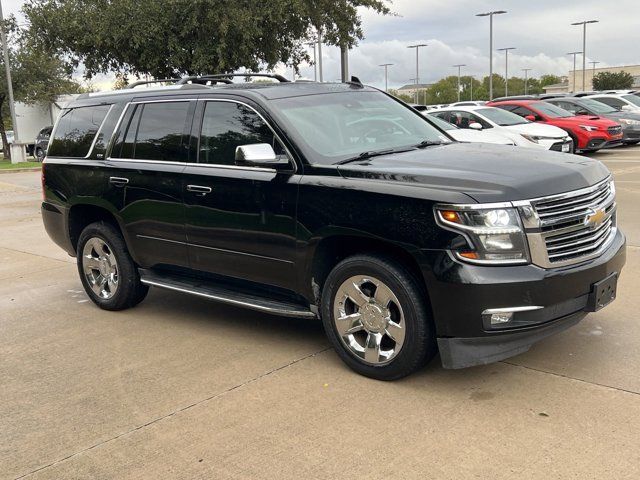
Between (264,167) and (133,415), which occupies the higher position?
(264,167)

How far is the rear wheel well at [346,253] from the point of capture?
13.1ft

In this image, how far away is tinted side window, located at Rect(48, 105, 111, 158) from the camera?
6.12 m

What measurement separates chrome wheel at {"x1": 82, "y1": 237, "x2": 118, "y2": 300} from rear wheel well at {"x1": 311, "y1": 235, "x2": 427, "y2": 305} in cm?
230

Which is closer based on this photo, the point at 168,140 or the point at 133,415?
the point at 133,415

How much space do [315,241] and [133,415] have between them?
1.50 m

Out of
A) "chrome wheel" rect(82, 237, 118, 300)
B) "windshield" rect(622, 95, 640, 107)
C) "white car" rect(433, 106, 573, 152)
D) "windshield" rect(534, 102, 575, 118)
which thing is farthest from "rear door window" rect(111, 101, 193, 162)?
"windshield" rect(622, 95, 640, 107)

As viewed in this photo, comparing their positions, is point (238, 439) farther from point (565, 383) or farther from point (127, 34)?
point (127, 34)

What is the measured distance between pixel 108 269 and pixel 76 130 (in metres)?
1.35

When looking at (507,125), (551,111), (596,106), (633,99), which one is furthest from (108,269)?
(633,99)

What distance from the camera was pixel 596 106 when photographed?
72.4 feet

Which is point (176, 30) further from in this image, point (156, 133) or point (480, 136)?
point (156, 133)

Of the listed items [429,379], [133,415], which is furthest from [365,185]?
[133,415]

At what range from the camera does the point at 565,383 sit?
4.00 meters

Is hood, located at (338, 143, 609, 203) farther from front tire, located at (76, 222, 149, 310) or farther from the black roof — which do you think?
front tire, located at (76, 222, 149, 310)
